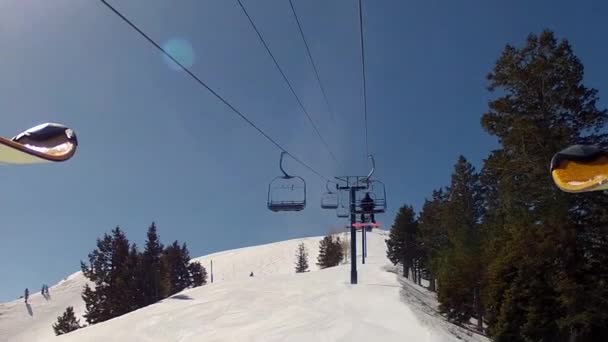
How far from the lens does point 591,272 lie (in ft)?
62.4

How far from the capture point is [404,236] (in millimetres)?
68125

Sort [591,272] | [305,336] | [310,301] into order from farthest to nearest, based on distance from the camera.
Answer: [310,301], [591,272], [305,336]

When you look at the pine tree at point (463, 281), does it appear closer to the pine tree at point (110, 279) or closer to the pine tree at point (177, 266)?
the pine tree at point (110, 279)

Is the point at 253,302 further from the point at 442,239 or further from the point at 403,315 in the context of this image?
the point at 442,239

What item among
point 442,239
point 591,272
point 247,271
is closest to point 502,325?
point 591,272

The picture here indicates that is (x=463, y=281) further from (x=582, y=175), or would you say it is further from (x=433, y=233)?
(x=582, y=175)

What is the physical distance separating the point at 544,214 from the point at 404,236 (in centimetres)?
4896

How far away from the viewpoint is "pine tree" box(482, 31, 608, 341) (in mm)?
18969

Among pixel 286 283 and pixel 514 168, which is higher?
pixel 514 168

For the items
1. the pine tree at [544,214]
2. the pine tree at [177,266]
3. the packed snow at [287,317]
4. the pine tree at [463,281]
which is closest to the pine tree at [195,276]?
the pine tree at [177,266]

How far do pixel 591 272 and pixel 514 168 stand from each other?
17.0 ft

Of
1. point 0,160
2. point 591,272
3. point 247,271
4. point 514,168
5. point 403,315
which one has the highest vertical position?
point 514,168

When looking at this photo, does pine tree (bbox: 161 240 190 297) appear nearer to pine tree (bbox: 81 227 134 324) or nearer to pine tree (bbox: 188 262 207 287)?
pine tree (bbox: 188 262 207 287)

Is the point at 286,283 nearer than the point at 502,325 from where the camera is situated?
No
